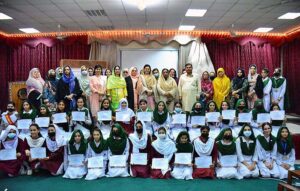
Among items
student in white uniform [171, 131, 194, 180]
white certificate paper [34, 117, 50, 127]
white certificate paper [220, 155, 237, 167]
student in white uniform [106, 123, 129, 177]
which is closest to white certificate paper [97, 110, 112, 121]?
student in white uniform [106, 123, 129, 177]

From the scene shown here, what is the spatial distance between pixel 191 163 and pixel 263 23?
548 cm

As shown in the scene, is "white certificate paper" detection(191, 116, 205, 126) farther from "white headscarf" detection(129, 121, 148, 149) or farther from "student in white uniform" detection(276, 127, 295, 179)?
"student in white uniform" detection(276, 127, 295, 179)

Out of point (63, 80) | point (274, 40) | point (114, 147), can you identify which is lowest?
point (114, 147)

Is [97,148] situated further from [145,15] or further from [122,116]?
[145,15]

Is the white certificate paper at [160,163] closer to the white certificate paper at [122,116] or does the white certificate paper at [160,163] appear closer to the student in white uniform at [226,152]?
the student in white uniform at [226,152]

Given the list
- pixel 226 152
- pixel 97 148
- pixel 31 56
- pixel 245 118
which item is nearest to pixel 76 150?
pixel 97 148

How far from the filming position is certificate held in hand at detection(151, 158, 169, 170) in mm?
4346

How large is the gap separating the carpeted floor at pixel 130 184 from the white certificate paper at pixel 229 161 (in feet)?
0.89

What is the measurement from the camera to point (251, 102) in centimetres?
618

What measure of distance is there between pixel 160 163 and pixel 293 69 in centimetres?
706

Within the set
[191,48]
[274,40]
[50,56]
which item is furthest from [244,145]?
[50,56]

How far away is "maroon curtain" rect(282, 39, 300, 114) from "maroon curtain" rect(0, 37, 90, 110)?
268 inches

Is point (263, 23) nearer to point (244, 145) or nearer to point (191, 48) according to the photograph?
point (191, 48)

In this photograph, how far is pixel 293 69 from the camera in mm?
9383
